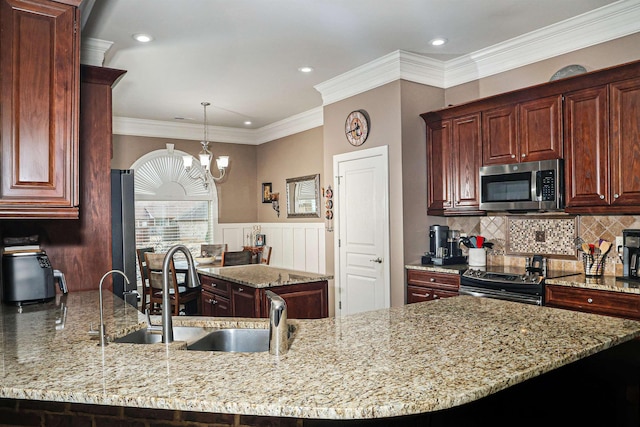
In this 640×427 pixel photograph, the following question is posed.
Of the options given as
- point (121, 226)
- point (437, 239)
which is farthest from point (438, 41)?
point (121, 226)

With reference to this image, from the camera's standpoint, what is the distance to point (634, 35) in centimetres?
349

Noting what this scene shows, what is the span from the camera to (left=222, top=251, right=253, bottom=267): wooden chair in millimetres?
5254

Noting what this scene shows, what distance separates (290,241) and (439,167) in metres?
3.25

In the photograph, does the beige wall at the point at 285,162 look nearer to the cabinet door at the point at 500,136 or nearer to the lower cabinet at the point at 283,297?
the cabinet door at the point at 500,136

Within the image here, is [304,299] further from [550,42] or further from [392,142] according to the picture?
[550,42]

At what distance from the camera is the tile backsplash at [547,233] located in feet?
11.9

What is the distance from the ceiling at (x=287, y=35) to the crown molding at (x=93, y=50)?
22 mm

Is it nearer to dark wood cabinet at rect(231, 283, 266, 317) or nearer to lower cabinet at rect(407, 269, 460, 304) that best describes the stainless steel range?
lower cabinet at rect(407, 269, 460, 304)

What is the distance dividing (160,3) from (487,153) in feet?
9.51

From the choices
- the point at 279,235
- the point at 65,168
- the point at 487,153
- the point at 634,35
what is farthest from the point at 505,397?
the point at 279,235

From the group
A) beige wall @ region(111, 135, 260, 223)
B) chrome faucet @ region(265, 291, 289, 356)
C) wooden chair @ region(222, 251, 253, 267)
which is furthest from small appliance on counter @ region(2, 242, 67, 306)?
beige wall @ region(111, 135, 260, 223)

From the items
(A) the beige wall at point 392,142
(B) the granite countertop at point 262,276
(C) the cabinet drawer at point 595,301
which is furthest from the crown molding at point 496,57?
(B) the granite countertop at point 262,276

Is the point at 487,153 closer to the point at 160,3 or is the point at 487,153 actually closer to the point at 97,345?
the point at 160,3

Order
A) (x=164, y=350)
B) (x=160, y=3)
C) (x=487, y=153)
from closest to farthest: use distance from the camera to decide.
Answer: (x=164, y=350), (x=160, y=3), (x=487, y=153)
